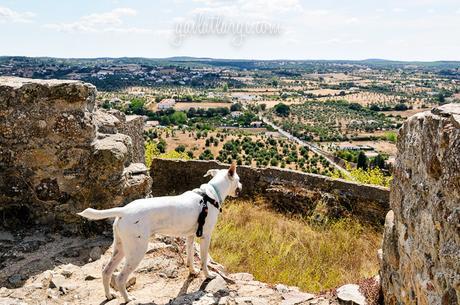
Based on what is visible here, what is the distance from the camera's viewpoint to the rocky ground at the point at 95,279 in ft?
15.1

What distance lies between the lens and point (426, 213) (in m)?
3.09

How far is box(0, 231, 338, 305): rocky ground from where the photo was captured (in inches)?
181

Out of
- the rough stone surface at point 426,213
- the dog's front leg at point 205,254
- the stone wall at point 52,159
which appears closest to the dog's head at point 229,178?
the dog's front leg at point 205,254

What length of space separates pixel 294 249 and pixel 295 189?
8.51 ft

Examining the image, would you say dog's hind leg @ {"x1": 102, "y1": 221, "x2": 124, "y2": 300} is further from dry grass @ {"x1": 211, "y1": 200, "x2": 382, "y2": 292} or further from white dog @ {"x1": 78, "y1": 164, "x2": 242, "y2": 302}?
dry grass @ {"x1": 211, "y1": 200, "x2": 382, "y2": 292}

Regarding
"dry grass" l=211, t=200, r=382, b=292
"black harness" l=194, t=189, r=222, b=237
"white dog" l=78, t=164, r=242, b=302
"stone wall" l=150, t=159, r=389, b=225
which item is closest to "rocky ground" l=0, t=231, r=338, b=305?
"white dog" l=78, t=164, r=242, b=302

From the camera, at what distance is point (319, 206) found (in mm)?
9094

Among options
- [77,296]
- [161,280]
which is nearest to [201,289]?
[161,280]

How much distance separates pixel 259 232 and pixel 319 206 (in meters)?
1.87

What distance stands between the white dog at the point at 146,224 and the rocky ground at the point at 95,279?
281 millimetres

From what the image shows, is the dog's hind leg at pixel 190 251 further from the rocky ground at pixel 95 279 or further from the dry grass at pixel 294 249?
the dry grass at pixel 294 249

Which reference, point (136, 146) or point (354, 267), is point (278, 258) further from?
point (136, 146)

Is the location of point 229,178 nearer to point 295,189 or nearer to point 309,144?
point 295,189

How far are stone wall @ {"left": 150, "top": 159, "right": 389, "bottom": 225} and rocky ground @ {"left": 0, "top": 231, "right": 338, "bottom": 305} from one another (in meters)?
4.05
